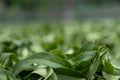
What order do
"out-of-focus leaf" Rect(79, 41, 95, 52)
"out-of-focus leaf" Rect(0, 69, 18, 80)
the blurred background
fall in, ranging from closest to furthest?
"out-of-focus leaf" Rect(0, 69, 18, 80) < "out-of-focus leaf" Rect(79, 41, 95, 52) < the blurred background

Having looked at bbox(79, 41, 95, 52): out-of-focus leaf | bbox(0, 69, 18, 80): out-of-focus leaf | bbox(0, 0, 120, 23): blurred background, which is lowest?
bbox(0, 0, 120, 23): blurred background

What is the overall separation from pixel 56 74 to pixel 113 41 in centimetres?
92

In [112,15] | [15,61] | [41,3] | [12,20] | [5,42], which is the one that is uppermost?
[15,61]

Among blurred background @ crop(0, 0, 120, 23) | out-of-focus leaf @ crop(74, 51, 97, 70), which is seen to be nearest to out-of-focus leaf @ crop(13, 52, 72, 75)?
out-of-focus leaf @ crop(74, 51, 97, 70)

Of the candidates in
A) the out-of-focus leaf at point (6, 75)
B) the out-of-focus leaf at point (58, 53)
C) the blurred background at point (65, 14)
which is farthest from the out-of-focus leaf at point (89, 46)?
the blurred background at point (65, 14)

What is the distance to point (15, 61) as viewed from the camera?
1155 millimetres

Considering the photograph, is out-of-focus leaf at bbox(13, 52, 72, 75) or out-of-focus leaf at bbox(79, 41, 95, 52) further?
out-of-focus leaf at bbox(79, 41, 95, 52)

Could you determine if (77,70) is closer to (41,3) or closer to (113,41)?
(113,41)

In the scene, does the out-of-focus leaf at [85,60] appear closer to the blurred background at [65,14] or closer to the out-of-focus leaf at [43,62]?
the out-of-focus leaf at [43,62]

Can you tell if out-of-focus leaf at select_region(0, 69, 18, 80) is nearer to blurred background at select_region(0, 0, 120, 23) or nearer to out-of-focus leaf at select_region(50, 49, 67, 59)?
out-of-focus leaf at select_region(50, 49, 67, 59)

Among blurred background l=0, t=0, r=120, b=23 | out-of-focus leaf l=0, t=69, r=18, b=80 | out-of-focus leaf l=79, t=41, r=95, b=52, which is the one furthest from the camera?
blurred background l=0, t=0, r=120, b=23

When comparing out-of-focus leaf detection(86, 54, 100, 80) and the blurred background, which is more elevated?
out-of-focus leaf detection(86, 54, 100, 80)

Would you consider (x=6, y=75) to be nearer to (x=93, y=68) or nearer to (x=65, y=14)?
(x=93, y=68)

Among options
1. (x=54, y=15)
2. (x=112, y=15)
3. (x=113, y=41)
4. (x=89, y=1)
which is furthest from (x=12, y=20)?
(x=113, y=41)
